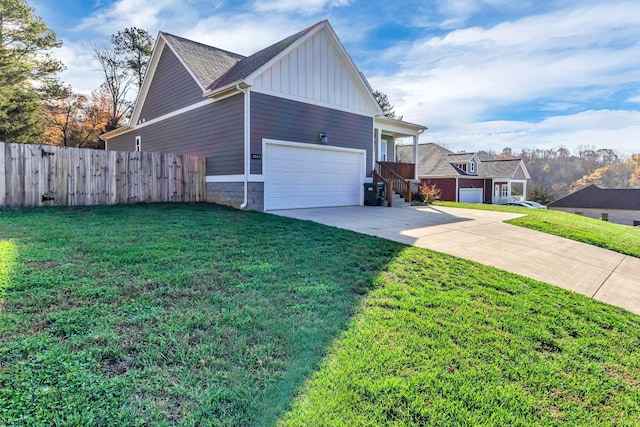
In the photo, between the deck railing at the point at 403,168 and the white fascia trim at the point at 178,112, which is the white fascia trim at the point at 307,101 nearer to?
the white fascia trim at the point at 178,112

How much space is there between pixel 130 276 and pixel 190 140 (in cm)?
938

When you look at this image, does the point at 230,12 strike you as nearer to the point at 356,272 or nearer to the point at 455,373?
the point at 356,272

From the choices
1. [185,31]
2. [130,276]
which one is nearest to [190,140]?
[185,31]

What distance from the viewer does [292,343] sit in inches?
100.0

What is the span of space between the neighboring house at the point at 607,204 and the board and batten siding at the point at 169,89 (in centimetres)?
3933

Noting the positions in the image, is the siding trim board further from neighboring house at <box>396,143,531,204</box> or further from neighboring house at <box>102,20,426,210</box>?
neighboring house at <box>396,143,531,204</box>

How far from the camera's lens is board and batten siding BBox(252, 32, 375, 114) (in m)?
10.1

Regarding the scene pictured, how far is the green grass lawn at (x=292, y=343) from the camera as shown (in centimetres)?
190

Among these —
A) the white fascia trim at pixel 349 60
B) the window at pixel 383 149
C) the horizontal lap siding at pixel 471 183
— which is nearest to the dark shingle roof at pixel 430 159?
the horizontal lap siding at pixel 471 183

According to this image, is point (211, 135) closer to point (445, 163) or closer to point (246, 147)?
point (246, 147)

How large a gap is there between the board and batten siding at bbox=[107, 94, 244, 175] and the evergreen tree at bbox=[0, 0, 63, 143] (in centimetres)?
845

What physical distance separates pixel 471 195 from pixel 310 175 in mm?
22390

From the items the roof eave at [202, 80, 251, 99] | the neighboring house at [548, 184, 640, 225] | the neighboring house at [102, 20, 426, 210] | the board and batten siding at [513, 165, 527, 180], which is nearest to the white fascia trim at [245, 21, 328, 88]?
the neighboring house at [102, 20, 426, 210]

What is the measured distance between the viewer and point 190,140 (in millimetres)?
12008
